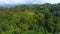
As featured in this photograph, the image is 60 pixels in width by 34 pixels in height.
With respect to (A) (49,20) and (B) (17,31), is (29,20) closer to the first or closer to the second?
(A) (49,20)

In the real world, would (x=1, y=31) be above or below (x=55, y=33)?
above

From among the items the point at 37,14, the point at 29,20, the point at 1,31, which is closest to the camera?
the point at 1,31

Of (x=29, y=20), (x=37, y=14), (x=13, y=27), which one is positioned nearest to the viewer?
(x=13, y=27)

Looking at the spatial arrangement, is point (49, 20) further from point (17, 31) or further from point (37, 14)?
point (17, 31)

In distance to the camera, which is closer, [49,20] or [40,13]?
[49,20]

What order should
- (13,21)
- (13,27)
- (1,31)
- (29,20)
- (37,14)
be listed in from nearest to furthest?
Answer: 1. (1,31)
2. (13,27)
3. (13,21)
4. (29,20)
5. (37,14)

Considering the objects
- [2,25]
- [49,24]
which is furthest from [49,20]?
[2,25]

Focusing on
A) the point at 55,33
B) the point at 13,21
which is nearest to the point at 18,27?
the point at 13,21

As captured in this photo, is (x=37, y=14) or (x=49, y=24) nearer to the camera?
(x=49, y=24)

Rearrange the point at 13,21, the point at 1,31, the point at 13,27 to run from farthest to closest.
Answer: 1. the point at 13,21
2. the point at 13,27
3. the point at 1,31
